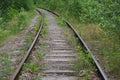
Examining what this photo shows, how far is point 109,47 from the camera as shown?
1085 centimetres

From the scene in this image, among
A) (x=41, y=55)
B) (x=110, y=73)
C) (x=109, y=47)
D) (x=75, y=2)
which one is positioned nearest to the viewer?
(x=110, y=73)

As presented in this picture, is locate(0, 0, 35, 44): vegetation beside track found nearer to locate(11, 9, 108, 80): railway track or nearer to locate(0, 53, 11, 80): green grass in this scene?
locate(11, 9, 108, 80): railway track

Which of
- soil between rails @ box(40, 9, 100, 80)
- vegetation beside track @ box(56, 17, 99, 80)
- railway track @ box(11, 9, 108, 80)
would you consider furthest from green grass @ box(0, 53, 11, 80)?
vegetation beside track @ box(56, 17, 99, 80)

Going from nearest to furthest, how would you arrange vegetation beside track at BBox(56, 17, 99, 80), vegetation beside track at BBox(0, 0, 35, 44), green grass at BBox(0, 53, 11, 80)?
vegetation beside track at BBox(56, 17, 99, 80), green grass at BBox(0, 53, 11, 80), vegetation beside track at BBox(0, 0, 35, 44)

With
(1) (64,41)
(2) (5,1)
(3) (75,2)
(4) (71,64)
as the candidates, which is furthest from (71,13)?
(4) (71,64)

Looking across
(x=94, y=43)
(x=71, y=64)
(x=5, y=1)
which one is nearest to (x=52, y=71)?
(x=71, y=64)

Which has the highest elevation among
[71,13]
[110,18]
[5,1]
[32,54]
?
[110,18]

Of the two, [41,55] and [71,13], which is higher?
[41,55]

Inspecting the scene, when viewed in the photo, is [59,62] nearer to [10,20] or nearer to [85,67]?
[85,67]

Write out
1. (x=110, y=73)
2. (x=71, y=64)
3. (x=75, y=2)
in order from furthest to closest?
(x=75, y=2)
(x=71, y=64)
(x=110, y=73)

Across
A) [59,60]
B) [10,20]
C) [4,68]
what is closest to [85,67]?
[59,60]

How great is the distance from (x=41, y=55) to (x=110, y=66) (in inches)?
92.7

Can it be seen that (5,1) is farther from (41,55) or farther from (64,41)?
(41,55)

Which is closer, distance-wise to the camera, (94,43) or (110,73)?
(110,73)
